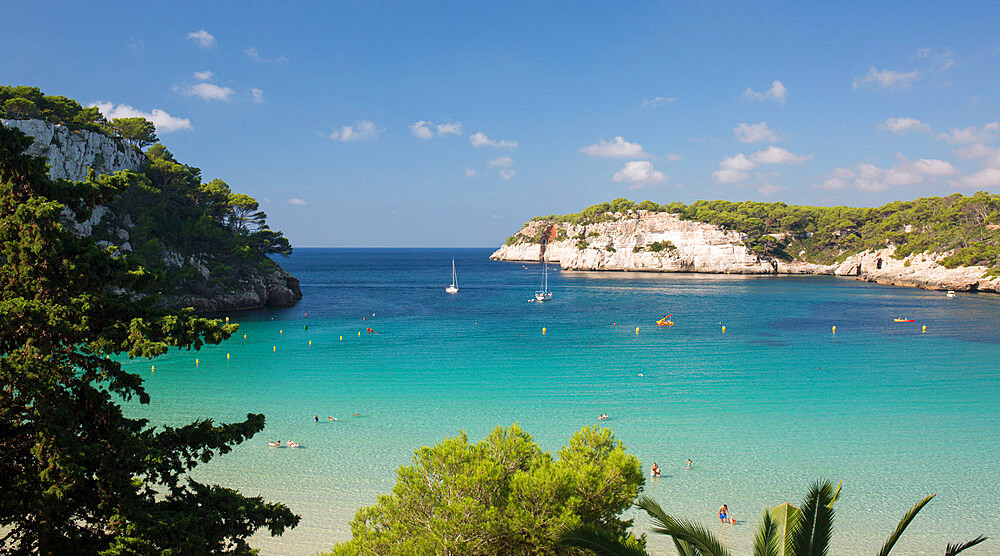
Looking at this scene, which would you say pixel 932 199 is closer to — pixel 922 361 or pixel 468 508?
pixel 922 361

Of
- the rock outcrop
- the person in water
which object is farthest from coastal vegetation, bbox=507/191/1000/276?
the rock outcrop

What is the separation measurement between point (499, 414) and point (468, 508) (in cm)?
1645

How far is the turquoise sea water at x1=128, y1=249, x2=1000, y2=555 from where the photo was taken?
1802 cm

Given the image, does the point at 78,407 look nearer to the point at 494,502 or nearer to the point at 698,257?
the point at 494,502

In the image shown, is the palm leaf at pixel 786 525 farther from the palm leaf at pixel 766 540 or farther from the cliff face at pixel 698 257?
the cliff face at pixel 698 257

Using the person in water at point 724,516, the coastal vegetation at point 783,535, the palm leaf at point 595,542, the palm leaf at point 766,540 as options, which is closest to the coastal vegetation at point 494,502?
the palm leaf at point 595,542

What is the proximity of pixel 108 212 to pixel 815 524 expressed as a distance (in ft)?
198

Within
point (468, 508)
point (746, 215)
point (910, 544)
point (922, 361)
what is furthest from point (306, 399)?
point (746, 215)

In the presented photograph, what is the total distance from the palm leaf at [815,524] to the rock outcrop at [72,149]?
175ft

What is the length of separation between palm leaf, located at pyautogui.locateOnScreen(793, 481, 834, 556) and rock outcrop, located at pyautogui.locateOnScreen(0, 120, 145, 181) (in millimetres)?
53252

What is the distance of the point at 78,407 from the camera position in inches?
324

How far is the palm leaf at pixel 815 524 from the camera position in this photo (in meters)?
7.13

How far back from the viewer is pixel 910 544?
593 inches

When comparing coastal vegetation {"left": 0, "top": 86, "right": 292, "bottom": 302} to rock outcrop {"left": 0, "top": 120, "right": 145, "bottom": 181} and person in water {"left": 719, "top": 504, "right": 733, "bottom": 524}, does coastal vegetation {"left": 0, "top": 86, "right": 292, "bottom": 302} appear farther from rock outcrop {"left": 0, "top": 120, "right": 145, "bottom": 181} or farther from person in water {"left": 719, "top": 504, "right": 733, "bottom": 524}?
person in water {"left": 719, "top": 504, "right": 733, "bottom": 524}
